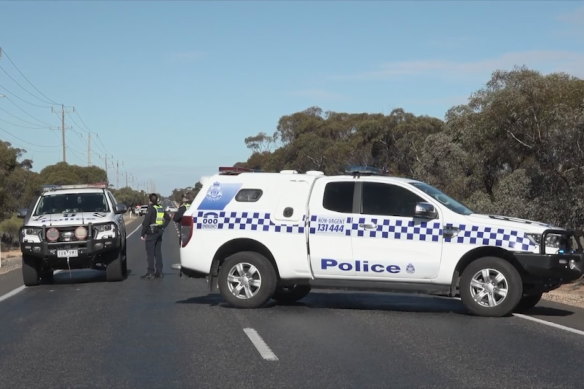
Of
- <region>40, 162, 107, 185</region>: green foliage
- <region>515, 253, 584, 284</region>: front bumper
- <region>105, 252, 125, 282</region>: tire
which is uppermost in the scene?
<region>40, 162, 107, 185</region>: green foliage

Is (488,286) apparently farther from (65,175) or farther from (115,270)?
(65,175)

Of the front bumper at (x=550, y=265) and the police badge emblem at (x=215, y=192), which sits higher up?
the police badge emblem at (x=215, y=192)

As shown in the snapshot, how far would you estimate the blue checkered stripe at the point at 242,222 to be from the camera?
38.8ft

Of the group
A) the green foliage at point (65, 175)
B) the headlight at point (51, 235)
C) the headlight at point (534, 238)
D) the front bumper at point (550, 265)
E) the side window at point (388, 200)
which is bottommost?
the front bumper at point (550, 265)

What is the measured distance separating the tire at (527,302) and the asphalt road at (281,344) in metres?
0.13

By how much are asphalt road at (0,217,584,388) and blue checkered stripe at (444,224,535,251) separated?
3.30 feet

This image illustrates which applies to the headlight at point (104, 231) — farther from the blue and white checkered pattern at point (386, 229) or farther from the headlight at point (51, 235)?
the blue and white checkered pattern at point (386, 229)

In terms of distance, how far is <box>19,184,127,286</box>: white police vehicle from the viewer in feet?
52.1

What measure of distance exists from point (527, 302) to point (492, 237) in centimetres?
160

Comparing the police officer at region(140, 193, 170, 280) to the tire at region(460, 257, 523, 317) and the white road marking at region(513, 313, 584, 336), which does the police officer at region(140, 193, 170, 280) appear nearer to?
the tire at region(460, 257, 523, 317)

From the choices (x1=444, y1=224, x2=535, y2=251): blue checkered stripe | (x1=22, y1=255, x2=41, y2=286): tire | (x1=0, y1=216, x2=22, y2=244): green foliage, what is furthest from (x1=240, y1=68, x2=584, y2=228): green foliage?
(x1=0, y1=216, x2=22, y2=244): green foliage

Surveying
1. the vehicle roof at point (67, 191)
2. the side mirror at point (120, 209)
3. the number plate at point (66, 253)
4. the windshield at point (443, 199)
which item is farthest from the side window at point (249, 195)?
the vehicle roof at point (67, 191)

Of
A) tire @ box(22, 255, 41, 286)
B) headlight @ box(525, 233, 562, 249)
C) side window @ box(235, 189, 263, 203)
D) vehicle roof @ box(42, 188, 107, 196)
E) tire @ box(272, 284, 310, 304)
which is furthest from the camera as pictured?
vehicle roof @ box(42, 188, 107, 196)

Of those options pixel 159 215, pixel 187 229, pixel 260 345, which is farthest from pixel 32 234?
pixel 260 345
